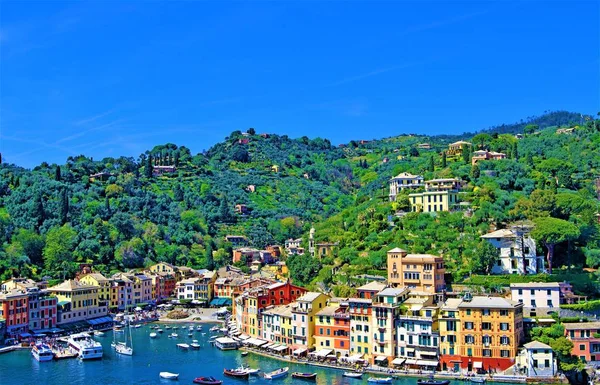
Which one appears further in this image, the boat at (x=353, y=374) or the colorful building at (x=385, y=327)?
the colorful building at (x=385, y=327)

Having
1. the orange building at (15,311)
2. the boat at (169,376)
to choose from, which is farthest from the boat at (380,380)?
the orange building at (15,311)

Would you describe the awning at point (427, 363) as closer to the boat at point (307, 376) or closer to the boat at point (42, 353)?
the boat at point (307, 376)

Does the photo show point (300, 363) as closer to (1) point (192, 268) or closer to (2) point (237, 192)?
(1) point (192, 268)

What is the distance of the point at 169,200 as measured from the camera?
13862 cm

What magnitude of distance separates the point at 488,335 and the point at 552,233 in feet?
56.3

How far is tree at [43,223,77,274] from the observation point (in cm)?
9512

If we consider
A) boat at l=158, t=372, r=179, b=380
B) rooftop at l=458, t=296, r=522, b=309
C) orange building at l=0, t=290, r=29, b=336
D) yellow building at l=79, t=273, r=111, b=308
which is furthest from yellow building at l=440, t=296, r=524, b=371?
yellow building at l=79, t=273, r=111, b=308

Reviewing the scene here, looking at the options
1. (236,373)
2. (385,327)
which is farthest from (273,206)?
(236,373)

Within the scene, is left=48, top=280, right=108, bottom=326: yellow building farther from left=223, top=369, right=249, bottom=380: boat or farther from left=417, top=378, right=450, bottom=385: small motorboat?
left=417, top=378, right=450, bottom=385: small motorboat

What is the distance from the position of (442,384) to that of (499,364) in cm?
545

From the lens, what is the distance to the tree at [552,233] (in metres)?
63.4

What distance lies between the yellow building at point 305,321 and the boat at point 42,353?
22498mm

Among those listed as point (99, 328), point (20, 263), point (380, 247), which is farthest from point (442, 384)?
point (20, 263)

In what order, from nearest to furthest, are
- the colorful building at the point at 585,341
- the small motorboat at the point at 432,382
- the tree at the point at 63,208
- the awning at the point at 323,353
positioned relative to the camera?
the small motorboat at the point at 432,382 → the colorful building at the point at 585,341 → the awning at the point at 323,353 → the tree at the point at 63,208
